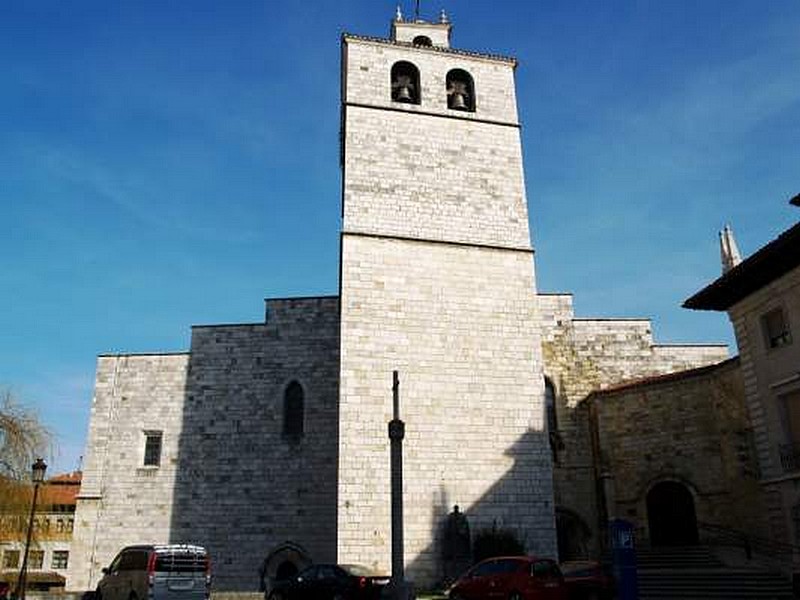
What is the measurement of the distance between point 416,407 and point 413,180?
6.88 meters

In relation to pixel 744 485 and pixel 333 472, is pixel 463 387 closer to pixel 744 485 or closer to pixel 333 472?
pixel 333 472

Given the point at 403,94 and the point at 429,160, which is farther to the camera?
the point at 403,94

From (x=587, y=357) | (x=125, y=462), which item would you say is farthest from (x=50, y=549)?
(x=587, y=357)

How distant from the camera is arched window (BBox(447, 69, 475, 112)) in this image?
870 inches

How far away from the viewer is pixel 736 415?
18375mm

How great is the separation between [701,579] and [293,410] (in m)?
12.6

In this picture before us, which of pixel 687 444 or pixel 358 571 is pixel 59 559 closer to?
pixel 358 571

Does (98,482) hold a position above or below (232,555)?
above

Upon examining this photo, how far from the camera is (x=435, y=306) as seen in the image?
61.6ft

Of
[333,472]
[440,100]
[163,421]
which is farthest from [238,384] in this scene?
[440,100]

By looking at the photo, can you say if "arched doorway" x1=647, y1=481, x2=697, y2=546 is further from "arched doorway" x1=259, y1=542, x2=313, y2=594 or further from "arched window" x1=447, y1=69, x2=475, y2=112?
"arched window" x1=447, y1=69, x2=475, y2=112

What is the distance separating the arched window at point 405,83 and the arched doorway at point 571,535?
13749 millimetres

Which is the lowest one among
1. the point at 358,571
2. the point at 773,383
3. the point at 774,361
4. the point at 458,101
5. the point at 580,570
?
the point at 580,570

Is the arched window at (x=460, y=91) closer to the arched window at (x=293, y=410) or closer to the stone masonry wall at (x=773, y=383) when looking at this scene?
the stone masonry wall at (x=773, y=383)
